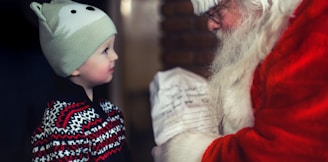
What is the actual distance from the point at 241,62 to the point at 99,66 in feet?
0.65

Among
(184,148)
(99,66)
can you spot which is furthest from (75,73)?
(184,148)

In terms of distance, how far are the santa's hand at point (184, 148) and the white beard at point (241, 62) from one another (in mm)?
36

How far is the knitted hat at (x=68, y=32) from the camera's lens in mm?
496

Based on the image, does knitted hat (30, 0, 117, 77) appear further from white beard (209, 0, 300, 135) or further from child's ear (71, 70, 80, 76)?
white beard (209, 0, 300, 135)

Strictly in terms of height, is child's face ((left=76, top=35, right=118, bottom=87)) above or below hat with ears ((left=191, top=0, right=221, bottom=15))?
below

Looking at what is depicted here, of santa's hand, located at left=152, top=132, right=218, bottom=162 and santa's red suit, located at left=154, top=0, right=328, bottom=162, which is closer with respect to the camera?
santa's red suit, located at left=154, top=0, right=328, bottom=162

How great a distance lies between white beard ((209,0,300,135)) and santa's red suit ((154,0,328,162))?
0.02 meters

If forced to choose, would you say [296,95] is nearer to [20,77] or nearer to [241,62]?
[241,62]

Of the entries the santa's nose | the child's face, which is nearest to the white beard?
the santa's nose

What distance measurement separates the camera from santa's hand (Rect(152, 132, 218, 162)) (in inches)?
23.1

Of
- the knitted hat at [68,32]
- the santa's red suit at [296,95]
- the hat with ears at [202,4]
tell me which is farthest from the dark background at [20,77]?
the santa's red suit at [296,95]

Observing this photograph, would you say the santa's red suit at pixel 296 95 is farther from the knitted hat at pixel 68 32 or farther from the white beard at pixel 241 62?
the knitted hat at pixel 68 32

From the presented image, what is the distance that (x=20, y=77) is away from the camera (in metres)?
0.52

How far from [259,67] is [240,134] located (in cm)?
9
